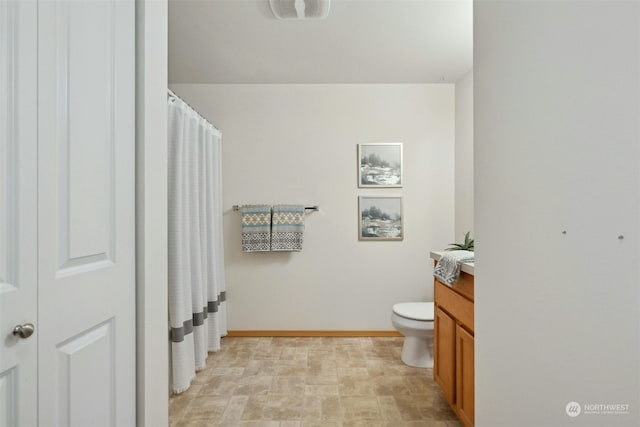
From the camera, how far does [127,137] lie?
3.82 feet

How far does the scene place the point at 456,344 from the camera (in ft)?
5.95

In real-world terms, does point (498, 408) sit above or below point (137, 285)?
below

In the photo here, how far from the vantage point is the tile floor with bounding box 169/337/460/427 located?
76.9 inches

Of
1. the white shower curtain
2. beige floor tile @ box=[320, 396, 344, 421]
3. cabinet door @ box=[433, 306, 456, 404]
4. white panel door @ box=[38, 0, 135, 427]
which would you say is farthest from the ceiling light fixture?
beige floor tile @ box=[320, 396, 344, 421]

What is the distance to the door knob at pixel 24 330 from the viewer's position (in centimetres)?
78

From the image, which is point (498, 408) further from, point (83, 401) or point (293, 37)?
point (293, 37)

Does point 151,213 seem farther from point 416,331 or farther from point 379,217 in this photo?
point 379,217

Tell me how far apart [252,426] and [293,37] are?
7.94ft

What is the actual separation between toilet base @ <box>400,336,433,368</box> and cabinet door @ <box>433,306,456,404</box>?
49 centimetres

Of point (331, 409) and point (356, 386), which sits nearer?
point (331, 409)

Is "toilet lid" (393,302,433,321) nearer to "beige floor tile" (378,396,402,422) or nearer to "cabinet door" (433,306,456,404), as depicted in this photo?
"cabinet door" (433,306,456,404)

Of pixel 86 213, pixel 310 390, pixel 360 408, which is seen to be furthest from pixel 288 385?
pixel 86 213

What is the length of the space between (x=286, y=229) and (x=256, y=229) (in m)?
0.27

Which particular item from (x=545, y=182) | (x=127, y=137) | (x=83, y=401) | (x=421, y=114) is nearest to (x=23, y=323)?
(x=83, y=401)
